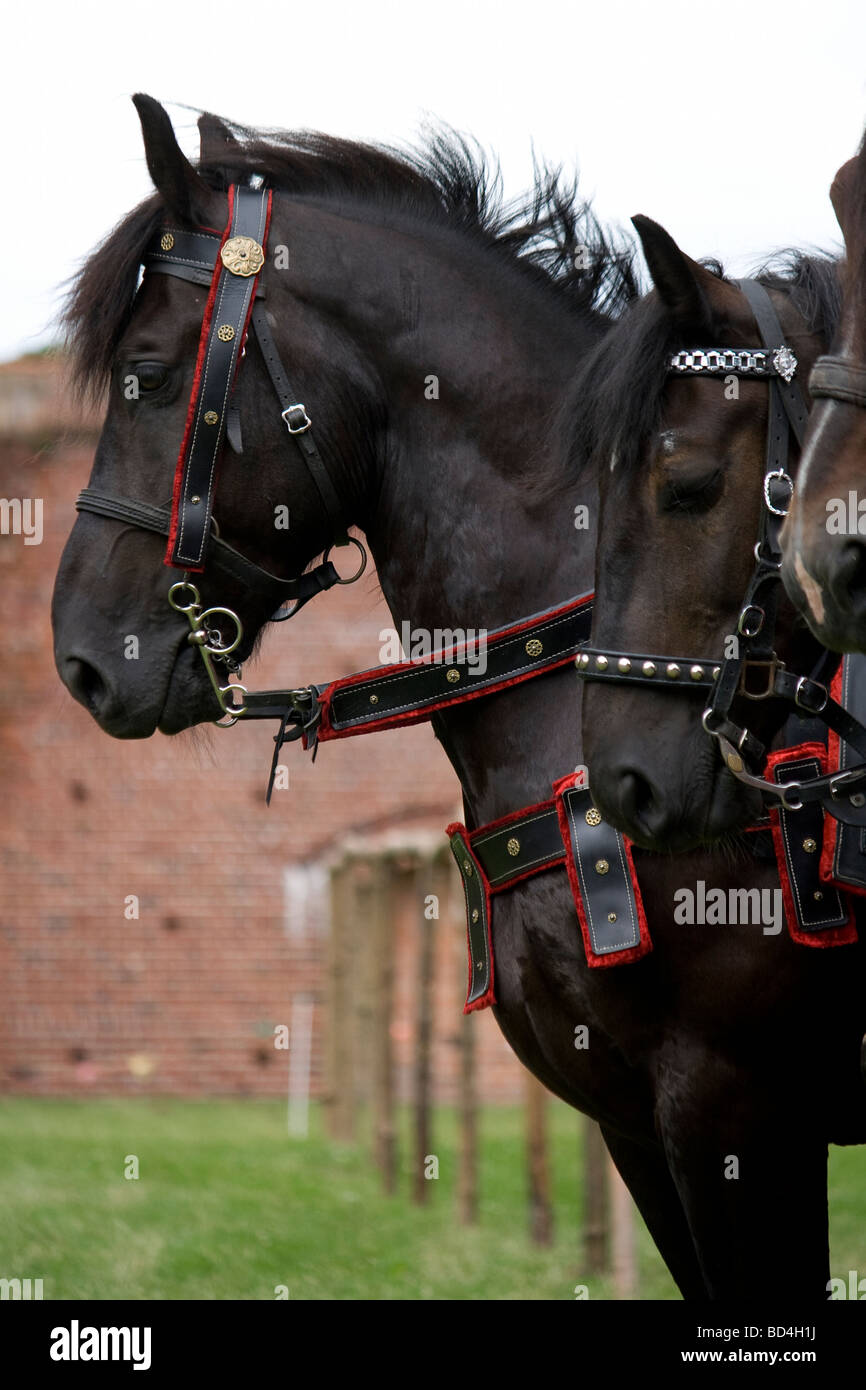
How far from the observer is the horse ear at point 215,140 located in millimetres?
3652

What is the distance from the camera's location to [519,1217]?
349 inches

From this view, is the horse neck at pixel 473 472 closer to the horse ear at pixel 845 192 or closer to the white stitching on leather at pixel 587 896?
the white stitching on leather at pixel 587 896

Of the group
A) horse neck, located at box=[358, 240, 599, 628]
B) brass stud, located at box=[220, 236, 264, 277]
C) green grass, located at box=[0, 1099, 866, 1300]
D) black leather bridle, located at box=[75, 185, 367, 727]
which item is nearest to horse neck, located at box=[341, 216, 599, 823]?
horse neck, located at box=[358, 240, 599, 628]

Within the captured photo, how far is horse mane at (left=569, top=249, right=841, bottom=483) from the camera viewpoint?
8.98ft

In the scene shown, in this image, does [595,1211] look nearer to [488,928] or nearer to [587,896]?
[488,928]

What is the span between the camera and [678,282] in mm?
2736

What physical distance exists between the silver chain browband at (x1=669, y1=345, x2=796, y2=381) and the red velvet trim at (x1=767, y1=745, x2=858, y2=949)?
0.70 m

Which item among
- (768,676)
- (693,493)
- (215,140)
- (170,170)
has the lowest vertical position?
(768,676)

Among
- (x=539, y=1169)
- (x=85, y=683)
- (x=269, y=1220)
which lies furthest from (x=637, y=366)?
(x=269, y=1220)

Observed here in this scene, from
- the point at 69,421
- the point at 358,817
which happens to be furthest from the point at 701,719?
the point at 358,817

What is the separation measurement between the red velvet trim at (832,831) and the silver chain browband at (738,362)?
57cm

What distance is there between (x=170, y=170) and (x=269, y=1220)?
6.10 m

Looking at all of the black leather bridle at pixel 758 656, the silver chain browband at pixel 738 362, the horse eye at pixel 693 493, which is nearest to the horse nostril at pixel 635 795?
the black leather bridle at pixel 758 656
